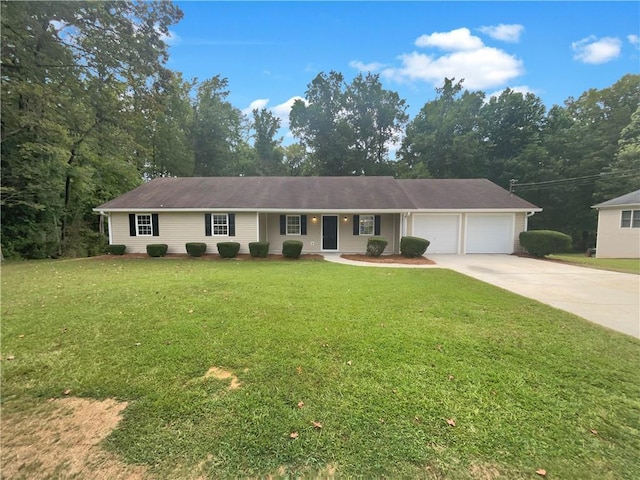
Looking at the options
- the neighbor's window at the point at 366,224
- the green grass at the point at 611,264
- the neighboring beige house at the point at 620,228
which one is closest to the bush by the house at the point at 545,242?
the green grass at the point at 611,264

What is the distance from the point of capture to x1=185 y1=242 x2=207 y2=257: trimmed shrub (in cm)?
1305

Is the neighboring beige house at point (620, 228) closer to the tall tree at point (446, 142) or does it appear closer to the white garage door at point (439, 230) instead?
the white garage door at point (439, 230)

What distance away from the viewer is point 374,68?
29.6 metres

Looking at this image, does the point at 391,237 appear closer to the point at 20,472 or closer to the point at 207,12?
the point at 207,12

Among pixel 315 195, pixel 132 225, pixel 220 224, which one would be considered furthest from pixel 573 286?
pixel 132 225

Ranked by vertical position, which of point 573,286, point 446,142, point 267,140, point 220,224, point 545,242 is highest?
point 267,140

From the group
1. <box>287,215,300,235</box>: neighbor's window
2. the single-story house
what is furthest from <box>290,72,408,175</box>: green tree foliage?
<box>287,215,300,235</box>: neighbor's window

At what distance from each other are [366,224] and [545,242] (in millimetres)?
7848

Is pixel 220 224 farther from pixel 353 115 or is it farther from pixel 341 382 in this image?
pixel 353 115

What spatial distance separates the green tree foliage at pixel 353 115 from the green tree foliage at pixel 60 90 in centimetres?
1802

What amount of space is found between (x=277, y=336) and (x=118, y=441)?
2107 mm

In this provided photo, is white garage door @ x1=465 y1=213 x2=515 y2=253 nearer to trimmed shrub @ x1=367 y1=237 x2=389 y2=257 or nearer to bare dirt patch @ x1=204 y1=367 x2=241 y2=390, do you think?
trimmed shrub @ x1=367 y1=237 x2=389 y2=257

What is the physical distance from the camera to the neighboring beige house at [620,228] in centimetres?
1566

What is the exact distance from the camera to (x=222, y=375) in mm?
3158
